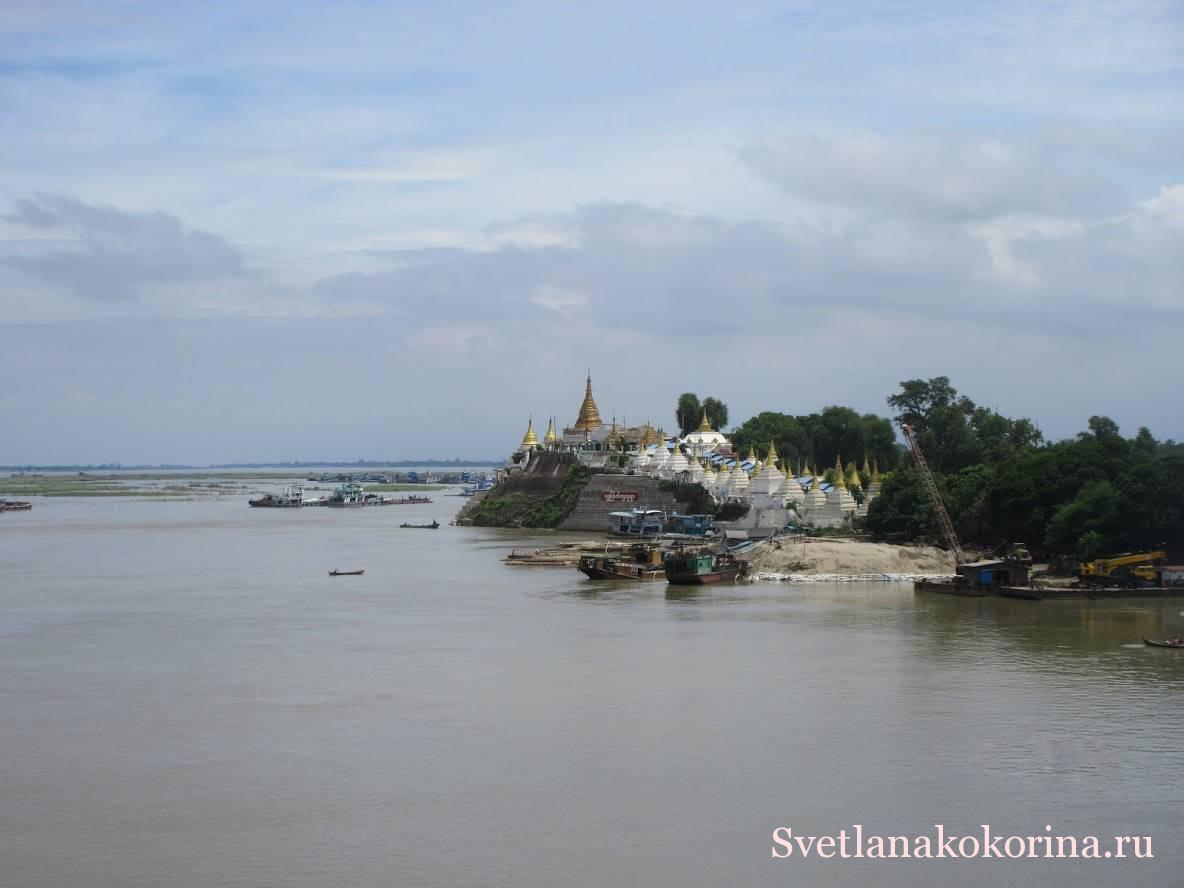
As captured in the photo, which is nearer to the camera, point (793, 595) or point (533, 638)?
point (533, 638)

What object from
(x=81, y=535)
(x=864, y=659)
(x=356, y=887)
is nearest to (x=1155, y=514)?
(x=864, y=659)

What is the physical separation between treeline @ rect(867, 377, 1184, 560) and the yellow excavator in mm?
1226

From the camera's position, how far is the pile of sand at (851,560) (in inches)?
1603

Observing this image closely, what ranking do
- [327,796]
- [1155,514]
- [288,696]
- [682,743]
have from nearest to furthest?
[327,796]
[682,743]
[288,696]
[1155,514]

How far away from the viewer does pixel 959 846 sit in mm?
14648

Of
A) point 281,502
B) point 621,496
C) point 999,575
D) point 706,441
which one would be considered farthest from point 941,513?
point 281,502

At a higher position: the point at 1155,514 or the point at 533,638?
the point at 1155,514

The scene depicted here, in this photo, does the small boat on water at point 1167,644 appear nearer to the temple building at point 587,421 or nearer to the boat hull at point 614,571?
the boat hull at point 614,571

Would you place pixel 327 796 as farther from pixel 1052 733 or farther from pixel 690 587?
pixel 690 587

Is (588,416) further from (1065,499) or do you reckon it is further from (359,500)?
(1065,499)

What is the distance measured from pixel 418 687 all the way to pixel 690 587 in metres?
17.3

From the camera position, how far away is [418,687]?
2284 cm

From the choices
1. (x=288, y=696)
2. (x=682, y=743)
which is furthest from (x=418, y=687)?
(x=682, y=743)

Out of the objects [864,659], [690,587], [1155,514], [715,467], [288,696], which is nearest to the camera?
[288,696]
